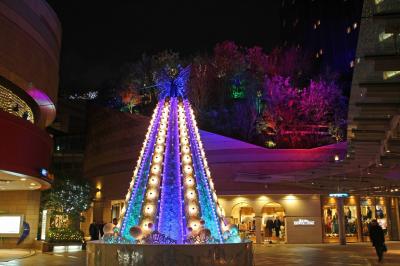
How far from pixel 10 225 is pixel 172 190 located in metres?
16.6

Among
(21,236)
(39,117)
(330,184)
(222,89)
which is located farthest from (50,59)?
(222,89)

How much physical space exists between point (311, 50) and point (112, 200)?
35974 millimetres

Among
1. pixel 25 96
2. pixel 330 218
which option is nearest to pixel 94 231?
pixel 25 96

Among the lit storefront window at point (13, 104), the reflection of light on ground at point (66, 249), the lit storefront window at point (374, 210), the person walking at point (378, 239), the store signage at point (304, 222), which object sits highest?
the lit storefront window at point (13, 104)

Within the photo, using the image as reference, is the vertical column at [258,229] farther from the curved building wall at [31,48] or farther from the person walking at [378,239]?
the curved building wall at [31,48]

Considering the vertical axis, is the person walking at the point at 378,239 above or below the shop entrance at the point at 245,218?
below

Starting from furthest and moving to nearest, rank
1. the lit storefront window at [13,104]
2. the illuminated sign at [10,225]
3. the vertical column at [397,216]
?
1. the vertical column at [397,216]
2. the illuminated sign at [10,225]
3. the lit storefront window at [13,104]

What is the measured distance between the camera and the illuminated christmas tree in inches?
380

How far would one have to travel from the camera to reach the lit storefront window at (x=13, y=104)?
18.6m

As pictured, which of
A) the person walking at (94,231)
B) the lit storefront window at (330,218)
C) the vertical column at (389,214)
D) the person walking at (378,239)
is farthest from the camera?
the vertical column at (389,214)

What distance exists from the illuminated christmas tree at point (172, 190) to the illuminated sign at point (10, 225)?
1523 centimetres

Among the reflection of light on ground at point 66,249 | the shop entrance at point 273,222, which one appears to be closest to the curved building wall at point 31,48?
the reflection of light on ground at point 66,249

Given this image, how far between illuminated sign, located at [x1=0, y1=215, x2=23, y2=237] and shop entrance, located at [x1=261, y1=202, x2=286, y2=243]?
13744 mm

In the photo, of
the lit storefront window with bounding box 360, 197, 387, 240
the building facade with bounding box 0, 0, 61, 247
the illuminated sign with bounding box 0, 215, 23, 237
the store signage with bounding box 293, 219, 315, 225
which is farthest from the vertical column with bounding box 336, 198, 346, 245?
the illuminated sign with bounding box 0, 215, 23, 237
